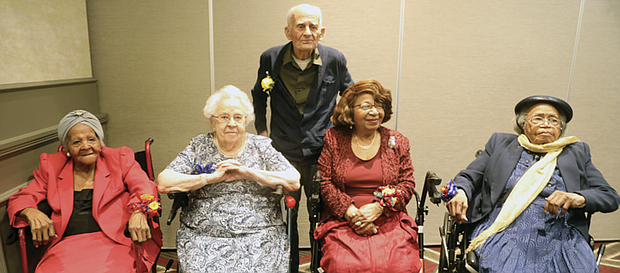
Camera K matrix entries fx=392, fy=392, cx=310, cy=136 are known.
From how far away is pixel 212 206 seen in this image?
2285mm

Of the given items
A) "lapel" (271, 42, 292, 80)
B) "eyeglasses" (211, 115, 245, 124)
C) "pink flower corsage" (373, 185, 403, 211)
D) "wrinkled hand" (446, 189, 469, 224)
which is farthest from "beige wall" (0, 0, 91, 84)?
"wrinkled hand" (446, 189, 469, 224)

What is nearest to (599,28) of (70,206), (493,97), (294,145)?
(493,97)

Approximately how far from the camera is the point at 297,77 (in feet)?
8.41

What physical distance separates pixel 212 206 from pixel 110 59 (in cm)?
180

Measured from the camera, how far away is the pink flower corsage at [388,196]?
223 cm

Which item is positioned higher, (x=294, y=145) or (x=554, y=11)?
(x=554, y=11)

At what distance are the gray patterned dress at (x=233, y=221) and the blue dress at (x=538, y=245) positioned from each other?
1152 millimetres

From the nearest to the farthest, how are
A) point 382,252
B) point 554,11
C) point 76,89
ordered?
point 382,252 → point 76,89 → point 554,11

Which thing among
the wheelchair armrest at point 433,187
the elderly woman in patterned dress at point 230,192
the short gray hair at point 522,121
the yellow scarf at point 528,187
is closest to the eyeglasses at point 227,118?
the elderly woman in patterned dress at point 230,192

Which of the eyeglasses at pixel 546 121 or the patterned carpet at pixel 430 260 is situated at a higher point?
the eyeglasses at pixel 546 121

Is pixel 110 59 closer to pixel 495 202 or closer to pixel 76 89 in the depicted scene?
pixel 76 89

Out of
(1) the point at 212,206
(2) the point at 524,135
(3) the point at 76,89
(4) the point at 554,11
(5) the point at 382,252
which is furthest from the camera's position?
(4) the point at 554,11

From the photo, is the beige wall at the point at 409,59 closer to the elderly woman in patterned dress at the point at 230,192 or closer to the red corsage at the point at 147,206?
the elderly woman in patterned dress at the point at 230,192

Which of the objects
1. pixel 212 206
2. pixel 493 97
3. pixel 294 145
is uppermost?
pixel 493 97
